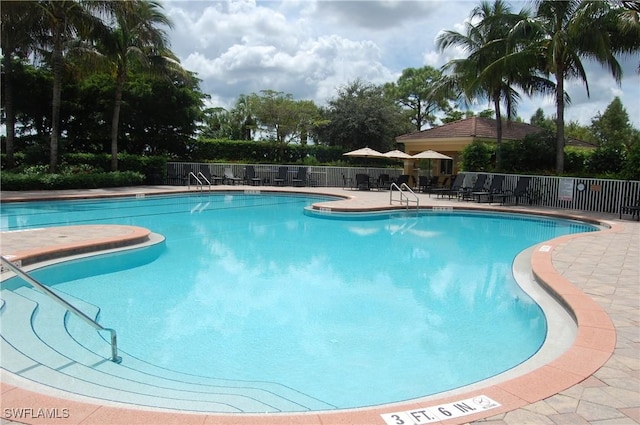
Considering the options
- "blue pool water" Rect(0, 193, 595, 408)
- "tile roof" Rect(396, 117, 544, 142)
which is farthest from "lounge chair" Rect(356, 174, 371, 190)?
"blue pool water" Rect(0, 193, 595, 408)

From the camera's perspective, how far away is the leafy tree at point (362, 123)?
29047 mm

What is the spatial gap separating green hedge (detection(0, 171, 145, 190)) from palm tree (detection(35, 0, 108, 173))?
3.35ft

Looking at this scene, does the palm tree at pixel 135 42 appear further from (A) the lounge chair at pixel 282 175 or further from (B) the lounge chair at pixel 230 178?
(A) the lounge chair at pixel 282 175

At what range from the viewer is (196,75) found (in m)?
29.2

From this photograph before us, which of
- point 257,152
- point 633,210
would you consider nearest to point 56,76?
point 257,152

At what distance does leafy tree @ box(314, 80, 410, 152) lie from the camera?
2905 cm

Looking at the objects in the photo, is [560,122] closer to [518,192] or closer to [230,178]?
[518,192]

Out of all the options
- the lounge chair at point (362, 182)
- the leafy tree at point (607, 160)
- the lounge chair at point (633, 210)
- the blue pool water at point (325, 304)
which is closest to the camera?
the blue pool water at point (325, 304)

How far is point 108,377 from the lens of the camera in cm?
405

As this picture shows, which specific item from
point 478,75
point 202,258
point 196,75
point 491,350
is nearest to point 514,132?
point 478,75

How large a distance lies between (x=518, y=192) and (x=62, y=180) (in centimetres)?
1779

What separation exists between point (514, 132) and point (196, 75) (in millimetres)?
Result: 19498

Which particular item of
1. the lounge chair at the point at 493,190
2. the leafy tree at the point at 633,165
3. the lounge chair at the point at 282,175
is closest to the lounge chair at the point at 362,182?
the lounge chair at the point at 282,175

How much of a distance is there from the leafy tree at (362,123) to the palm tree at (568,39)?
12094 mm
